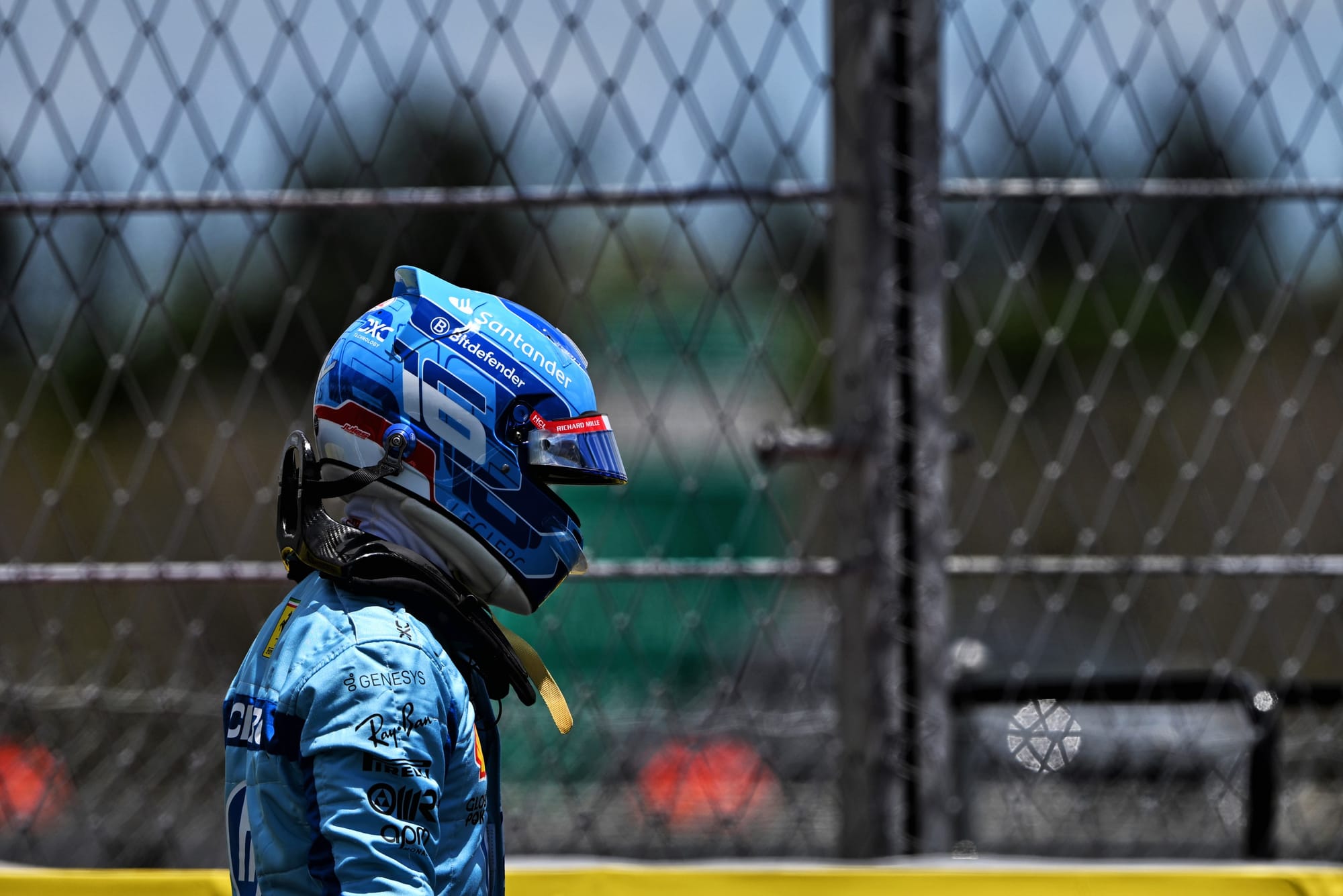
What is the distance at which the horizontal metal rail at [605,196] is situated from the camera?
2.25m

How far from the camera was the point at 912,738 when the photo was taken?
7.61ft

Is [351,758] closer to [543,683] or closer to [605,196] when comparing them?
[543,683]

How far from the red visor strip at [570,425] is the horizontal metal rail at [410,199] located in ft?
2.83

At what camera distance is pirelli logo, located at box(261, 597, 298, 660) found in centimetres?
135

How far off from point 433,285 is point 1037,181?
1207mm

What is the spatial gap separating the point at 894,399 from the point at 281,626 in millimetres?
1206

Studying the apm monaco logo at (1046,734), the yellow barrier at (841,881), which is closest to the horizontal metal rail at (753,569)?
the apm monaco logo at (1046,734)

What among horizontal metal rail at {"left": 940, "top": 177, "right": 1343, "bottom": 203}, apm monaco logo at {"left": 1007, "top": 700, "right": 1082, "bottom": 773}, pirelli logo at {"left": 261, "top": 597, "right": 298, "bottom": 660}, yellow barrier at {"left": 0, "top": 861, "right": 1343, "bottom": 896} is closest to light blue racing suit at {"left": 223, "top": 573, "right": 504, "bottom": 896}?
pirelli logo at {"left": 261, "top": 597, "right": 298, "bottom": 660}

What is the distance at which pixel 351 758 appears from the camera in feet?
3.96

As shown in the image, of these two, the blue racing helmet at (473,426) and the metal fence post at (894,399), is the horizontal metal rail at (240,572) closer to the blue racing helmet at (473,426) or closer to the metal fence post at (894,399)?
the metal fence post at (894,399)

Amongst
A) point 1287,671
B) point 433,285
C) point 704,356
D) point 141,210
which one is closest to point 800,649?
point 704,356

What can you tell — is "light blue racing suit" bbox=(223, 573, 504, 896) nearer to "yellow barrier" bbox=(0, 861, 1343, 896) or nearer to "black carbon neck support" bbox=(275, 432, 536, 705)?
"black carbon neck support" bbox=(275, 432, 536, 705)

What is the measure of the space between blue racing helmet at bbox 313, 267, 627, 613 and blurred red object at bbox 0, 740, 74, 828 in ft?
4.94

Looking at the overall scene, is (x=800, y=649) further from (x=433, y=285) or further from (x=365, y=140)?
(x=433, y=285)
